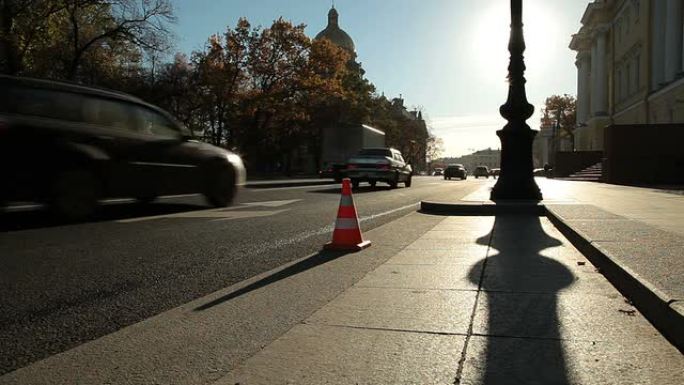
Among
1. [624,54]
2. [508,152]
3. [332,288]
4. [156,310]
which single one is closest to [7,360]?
[156,310]

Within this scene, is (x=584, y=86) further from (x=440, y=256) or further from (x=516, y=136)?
(x=440, y=256)

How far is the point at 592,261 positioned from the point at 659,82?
41.2 meters

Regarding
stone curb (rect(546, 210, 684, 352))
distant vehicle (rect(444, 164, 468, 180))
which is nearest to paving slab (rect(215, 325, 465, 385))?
stone curb (rect(546, 210, 684, 352))

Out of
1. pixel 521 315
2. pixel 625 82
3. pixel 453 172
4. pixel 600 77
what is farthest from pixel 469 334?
pixel 600 77

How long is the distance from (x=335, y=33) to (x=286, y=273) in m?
123

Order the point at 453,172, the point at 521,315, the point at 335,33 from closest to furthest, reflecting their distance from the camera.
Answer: the point at 521,315, the point at 453,172, the point at 335,33

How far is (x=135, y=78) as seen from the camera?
45.3 metres

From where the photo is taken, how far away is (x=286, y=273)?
19.0 feet

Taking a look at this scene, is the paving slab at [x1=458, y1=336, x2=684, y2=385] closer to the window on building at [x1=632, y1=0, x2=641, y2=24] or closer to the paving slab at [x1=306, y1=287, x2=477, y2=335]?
the paving slab at [x1=306, y1=287, x2=477, y2=335]

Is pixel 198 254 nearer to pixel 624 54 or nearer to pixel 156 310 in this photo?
pixel 156 310

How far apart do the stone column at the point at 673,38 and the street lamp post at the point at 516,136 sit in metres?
29.1

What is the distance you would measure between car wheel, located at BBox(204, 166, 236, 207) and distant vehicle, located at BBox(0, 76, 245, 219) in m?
0.59

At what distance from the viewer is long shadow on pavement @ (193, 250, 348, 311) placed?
4695 mm

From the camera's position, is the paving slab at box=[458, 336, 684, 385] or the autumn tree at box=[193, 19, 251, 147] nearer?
the paving slab at box=[458, 336, 684, 385]
